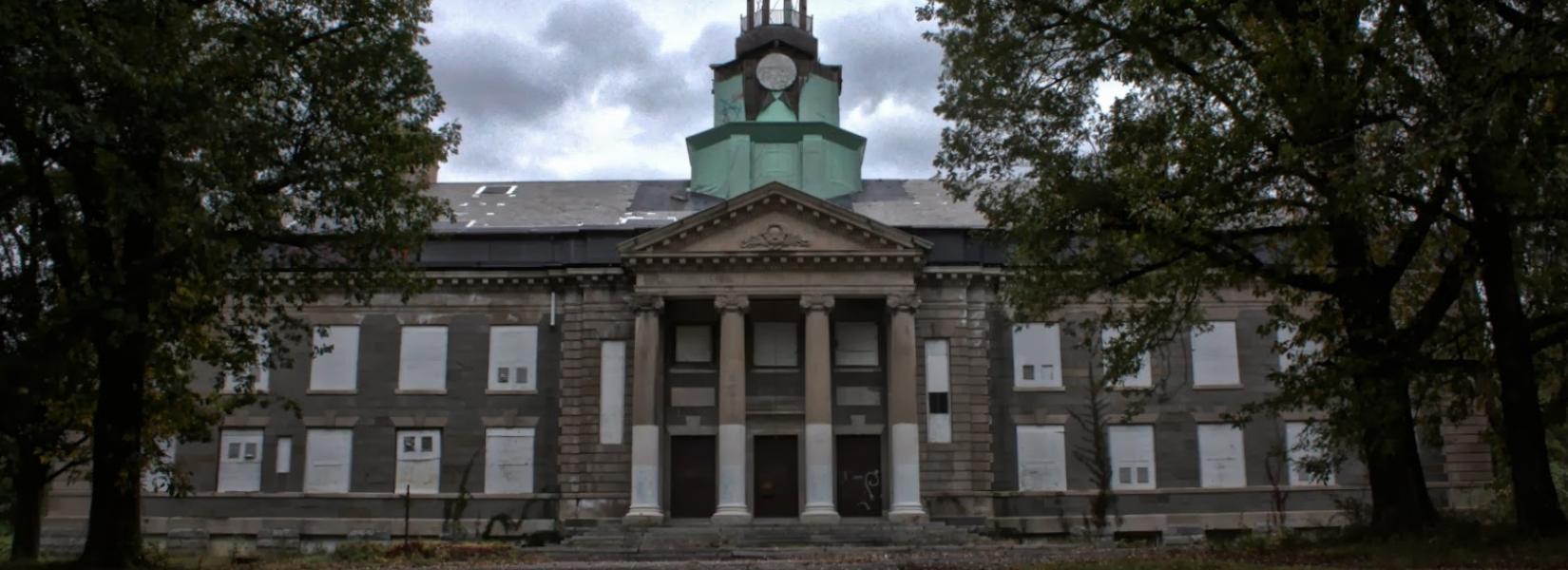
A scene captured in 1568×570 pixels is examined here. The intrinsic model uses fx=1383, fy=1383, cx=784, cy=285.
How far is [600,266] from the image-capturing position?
37562 millimetres

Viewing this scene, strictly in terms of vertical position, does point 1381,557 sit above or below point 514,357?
below

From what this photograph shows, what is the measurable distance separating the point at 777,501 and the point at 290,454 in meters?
13.1

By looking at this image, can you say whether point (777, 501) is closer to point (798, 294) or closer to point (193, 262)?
point (798, 294)

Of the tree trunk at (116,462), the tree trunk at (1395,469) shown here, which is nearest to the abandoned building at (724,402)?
the tree trunk at (116,462)

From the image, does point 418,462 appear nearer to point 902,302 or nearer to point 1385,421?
point 902,302

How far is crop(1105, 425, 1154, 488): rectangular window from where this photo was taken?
122ft

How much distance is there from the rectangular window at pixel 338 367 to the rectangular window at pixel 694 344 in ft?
28.9

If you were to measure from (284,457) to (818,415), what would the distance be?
14.5 metres

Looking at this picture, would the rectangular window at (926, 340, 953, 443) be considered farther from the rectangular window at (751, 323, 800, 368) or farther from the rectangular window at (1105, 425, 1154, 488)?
the rectangular window at (1105, 425, 1154, 488)

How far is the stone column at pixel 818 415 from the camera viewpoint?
3466 cm

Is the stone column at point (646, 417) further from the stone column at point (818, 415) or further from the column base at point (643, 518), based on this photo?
the stone column at point (818, 415)

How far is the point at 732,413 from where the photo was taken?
116ft

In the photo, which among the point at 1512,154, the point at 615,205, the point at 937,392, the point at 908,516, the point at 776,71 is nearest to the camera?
the point at 1512,154

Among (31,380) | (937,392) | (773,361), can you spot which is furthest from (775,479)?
A: (31,380)
